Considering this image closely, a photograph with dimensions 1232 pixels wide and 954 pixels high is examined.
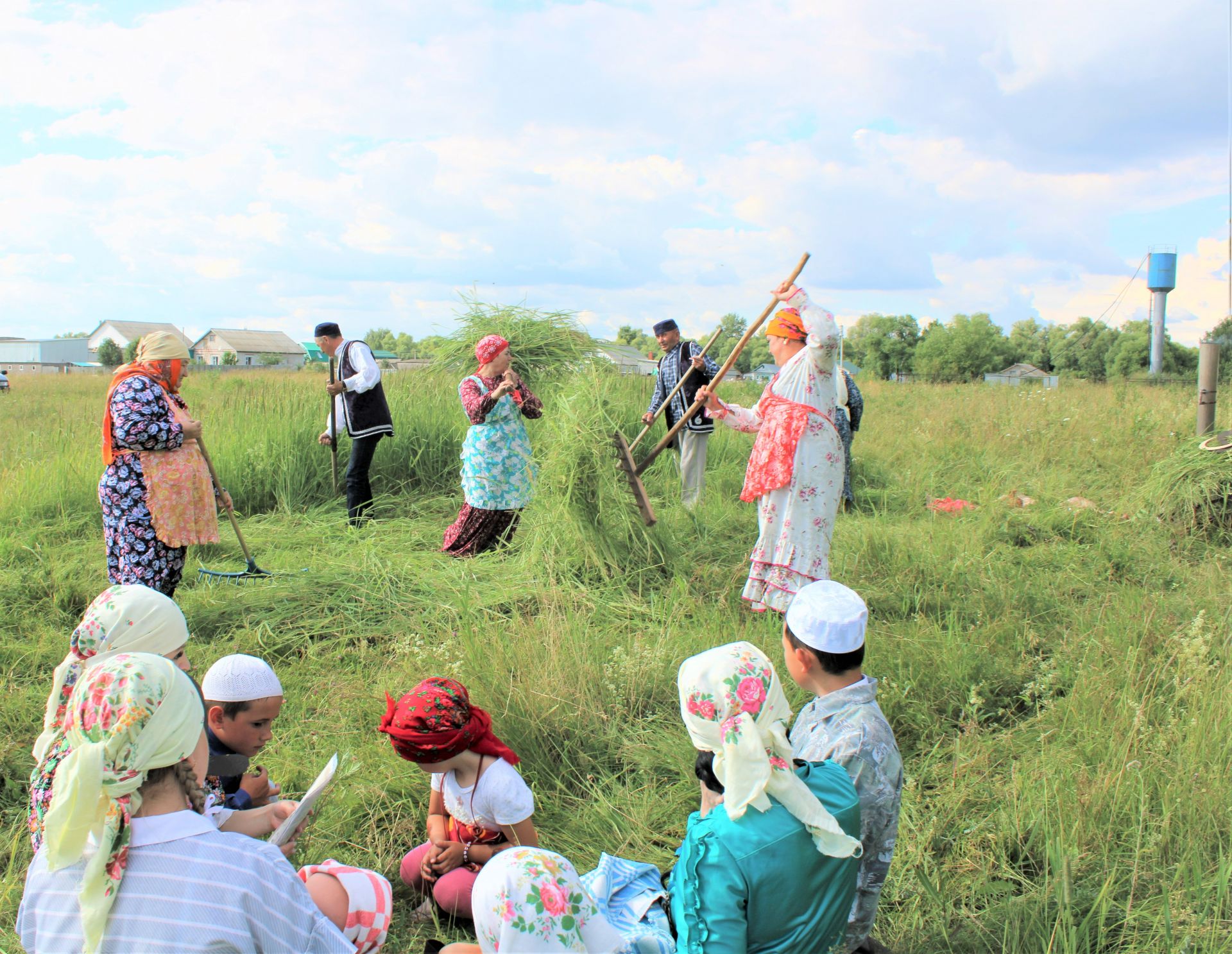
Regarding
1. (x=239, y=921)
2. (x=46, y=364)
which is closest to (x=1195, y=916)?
(x=239, y=921)

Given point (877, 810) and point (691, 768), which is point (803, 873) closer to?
point (877, 810)

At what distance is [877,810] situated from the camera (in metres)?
1.90

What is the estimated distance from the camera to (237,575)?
504 centimetres

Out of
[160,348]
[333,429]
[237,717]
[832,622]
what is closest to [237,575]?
[160,348]

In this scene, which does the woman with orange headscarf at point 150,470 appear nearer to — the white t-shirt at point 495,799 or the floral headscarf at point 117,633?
the floral headscarf at point 117,633

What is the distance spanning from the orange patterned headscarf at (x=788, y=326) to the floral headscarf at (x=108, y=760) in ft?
10.3

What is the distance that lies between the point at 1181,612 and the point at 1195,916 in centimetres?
262

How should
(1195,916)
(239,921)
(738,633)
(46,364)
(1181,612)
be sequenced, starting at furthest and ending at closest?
(46,364) → (1181,612) → (738,633) → (1195,916) → (239,921)

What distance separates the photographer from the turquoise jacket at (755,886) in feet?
4.96

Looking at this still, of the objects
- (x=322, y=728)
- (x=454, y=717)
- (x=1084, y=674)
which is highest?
(x=454, y=717)

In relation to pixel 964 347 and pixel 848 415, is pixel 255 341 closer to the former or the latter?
pixel 964 347

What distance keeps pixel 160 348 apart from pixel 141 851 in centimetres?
340

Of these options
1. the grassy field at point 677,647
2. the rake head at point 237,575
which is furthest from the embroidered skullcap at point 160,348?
the rake head at point 237,575

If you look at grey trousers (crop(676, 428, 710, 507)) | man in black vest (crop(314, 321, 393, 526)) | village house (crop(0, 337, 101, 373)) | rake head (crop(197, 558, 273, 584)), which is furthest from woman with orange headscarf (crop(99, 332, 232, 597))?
village house (crop(0, 337, 101, 373))
